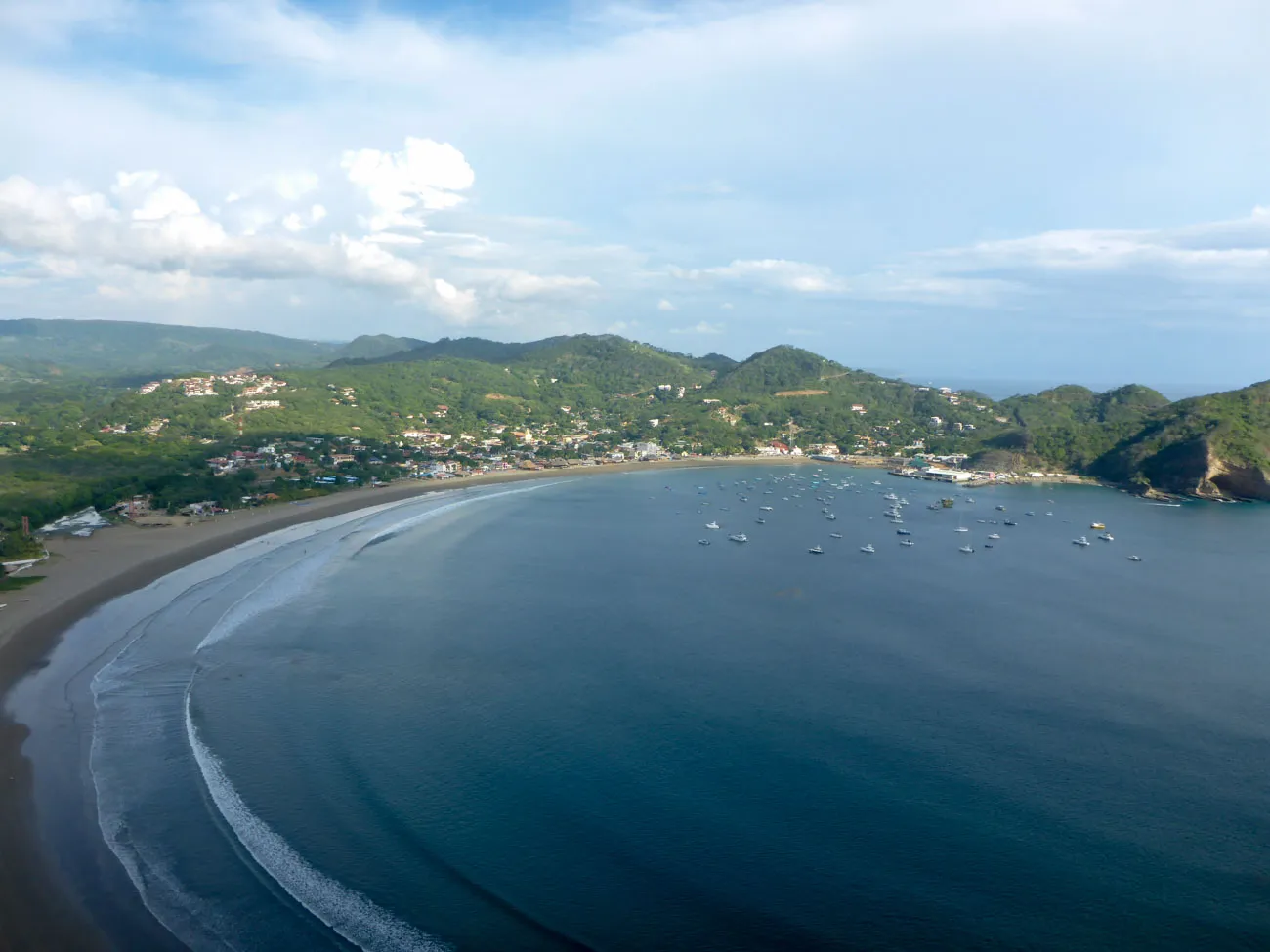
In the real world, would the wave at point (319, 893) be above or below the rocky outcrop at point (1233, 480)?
below

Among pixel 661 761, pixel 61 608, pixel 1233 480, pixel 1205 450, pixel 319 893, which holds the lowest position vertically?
pixel 61 608

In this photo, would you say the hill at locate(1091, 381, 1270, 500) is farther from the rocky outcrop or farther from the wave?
the wave

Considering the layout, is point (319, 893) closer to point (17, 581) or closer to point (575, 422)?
point (17, 581)

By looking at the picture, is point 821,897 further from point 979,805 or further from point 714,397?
point 714,397

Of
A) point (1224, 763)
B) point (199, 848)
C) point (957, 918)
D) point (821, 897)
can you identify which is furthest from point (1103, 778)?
point (199, 848)

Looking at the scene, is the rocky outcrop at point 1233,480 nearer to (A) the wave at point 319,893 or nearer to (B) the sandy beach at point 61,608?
(B) the sandy beach at point 61,608

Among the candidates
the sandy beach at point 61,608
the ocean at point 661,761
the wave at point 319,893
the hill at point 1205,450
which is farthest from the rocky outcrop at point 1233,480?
the wave at point 319,893

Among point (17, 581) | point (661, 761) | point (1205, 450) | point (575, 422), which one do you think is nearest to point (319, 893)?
point (661, 761)
